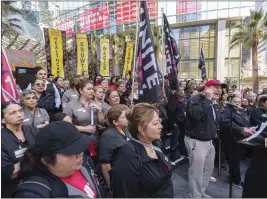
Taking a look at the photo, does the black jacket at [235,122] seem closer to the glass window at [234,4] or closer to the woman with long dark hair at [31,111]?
the woman with long dark hair at [31,111]

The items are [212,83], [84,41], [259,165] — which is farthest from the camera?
[84,41]

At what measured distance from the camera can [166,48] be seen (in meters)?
5.51

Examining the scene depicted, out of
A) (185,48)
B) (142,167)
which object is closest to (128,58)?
(142,167)

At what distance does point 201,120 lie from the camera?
395 cm

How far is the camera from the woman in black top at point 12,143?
2143mm

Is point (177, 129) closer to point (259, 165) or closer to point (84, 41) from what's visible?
point (259, 165)

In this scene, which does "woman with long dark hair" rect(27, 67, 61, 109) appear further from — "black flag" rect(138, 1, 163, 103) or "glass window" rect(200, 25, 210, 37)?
"glass window" rect(200, 25, 210, 37)

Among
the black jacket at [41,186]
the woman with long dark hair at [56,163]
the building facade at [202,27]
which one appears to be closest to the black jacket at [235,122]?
the woman with long dark hair at [56,163]

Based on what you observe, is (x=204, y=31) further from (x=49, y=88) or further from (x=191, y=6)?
(x=49, y=88)

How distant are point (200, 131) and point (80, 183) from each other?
2676mm

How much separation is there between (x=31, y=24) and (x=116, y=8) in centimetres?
1370

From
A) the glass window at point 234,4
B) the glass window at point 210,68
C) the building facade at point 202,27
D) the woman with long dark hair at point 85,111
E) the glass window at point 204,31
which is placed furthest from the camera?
the glass window at point 204,31

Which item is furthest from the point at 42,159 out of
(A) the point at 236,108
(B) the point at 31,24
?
(B) the point at 31,24

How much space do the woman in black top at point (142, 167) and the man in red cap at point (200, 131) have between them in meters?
1.81
